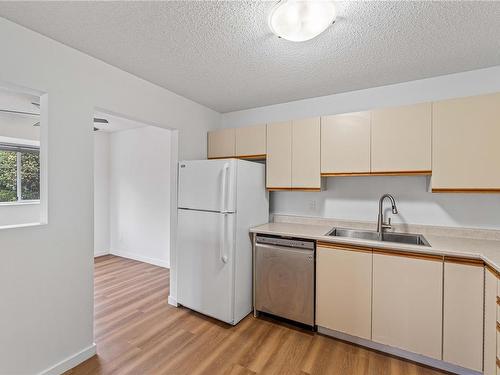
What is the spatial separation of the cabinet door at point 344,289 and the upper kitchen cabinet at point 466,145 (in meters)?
0.89

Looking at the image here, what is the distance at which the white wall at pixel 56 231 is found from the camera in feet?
5.14

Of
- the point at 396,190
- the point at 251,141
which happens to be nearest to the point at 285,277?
the point at 396,190

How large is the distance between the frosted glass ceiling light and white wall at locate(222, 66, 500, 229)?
1429 millimetres

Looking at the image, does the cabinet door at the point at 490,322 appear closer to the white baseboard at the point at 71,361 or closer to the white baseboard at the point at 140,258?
the white baseboard at the point at 71,361

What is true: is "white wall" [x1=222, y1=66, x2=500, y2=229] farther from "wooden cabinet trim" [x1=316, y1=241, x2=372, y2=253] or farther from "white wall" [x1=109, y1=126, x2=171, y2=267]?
"white wall" [x1=109, y1=126, x2=171, y2=267]

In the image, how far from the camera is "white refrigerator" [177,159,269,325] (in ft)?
7.85

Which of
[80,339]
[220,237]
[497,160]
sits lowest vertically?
[80,339]

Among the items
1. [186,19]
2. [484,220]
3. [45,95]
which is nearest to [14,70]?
[45,95]

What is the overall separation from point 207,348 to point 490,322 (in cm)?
201

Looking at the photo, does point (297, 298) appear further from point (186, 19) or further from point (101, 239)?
point (101, 239)

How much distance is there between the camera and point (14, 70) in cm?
156

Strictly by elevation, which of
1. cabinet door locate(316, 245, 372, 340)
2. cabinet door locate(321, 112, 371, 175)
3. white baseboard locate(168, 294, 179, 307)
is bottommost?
white baseboard locate(168, 294, 179, 307)

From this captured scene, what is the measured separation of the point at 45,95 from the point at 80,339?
1.81m

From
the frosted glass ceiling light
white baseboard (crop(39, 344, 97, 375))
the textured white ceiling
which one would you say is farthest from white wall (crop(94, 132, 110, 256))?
the frosted glass ceiling light
